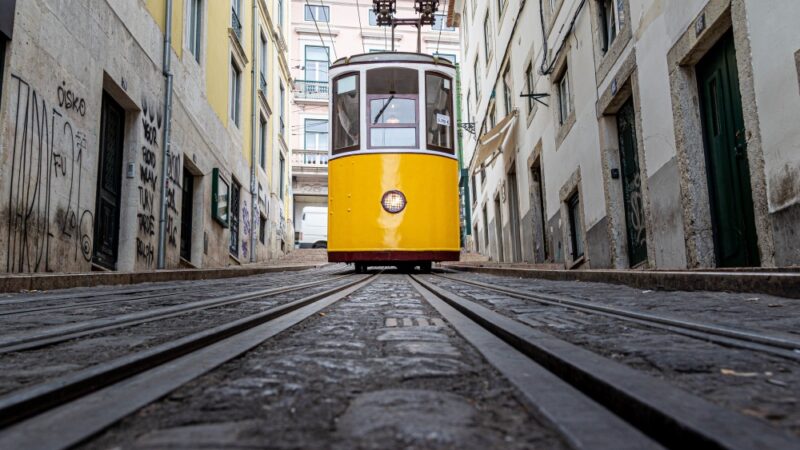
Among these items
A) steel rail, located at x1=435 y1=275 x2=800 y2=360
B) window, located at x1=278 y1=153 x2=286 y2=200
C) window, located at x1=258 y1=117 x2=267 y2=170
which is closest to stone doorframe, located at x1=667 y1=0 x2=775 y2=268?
steel rail, located at x1=435 y1=275 x2=800 y2=360

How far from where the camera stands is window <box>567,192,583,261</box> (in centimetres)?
898

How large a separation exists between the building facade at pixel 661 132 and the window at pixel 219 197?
21.8ft

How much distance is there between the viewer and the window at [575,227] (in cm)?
898

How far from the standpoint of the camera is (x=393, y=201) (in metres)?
8.21

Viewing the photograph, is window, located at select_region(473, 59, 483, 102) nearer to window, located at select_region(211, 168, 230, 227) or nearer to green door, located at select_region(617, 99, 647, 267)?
window, located at select_region(211, 168, 230, 227)

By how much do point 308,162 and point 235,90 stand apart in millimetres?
14787

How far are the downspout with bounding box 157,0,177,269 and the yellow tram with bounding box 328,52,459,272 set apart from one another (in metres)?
2.52

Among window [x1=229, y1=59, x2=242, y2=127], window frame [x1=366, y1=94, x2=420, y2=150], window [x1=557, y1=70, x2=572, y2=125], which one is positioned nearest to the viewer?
window frame [x1=366, y1=94, x2=420, y2=150]

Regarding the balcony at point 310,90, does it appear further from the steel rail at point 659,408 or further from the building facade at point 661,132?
the steel rail at point 659,408

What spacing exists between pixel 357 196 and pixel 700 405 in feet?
24.9

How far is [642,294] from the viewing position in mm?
→ 3373

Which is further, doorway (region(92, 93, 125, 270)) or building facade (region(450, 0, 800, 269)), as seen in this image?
doorway (region(92, 93, 125, 270))

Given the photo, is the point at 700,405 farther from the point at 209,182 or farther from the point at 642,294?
the point at 209,182

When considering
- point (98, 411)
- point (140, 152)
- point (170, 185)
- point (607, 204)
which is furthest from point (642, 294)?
point (170, 185)
